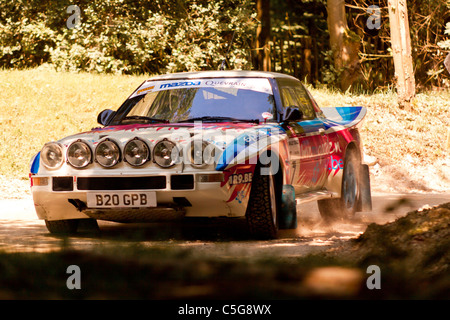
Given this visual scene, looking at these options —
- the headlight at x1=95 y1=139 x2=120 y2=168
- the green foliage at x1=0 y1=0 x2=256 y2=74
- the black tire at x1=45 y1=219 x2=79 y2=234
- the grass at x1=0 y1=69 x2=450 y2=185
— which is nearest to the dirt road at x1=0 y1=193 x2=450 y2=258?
the black tire at x1=45 y1=219 x2=79 y2=234

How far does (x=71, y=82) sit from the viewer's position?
62.1ft

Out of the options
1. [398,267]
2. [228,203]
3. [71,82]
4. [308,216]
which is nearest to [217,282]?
[398,267]

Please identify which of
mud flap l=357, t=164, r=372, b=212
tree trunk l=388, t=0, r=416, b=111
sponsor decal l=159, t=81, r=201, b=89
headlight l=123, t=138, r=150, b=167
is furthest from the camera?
tree trunk l=388, t=0, r=416, b=111

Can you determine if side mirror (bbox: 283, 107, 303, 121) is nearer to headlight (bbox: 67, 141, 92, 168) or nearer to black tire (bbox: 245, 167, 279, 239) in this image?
black tire (bbox: 245, 167, 279, 239)

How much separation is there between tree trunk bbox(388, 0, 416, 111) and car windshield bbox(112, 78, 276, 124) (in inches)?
416

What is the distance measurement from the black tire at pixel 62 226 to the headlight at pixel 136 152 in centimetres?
111

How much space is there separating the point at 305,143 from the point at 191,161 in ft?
5.50

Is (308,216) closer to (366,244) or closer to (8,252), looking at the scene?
(366,244)

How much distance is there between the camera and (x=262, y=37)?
22.8 m

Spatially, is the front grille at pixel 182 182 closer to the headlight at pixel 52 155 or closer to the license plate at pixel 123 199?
the license plate at pixel 123 199

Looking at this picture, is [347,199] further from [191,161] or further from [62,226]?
[62,226]

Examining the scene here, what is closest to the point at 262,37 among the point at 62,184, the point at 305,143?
the point at 305,143

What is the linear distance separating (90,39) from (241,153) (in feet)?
56.8

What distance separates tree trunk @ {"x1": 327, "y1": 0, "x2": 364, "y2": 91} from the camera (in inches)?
828
